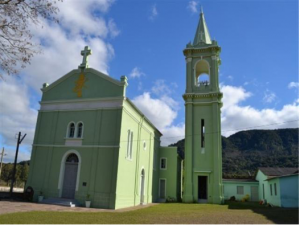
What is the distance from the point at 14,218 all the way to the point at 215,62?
83.7ft

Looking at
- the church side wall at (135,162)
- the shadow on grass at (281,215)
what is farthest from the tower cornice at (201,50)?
the shadow on grass at (281,215)

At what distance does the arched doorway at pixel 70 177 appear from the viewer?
61.6 ft

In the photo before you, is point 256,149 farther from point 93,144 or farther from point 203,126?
point 93,144

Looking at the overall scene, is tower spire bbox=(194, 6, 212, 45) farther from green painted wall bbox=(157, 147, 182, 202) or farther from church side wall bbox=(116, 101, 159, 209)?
green painted wall bbox=(157, 147, 182, 202)

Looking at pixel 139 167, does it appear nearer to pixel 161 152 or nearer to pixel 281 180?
pixel 161 152

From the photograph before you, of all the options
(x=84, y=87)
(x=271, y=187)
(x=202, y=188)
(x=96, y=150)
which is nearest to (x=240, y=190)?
(x=271, y=187)

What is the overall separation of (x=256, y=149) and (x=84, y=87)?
63295 millimetres

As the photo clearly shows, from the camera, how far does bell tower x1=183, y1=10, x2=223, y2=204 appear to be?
26172 mm

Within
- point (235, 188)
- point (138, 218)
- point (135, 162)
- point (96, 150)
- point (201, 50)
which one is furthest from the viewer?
point (235, 188)

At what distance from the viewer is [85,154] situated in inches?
750

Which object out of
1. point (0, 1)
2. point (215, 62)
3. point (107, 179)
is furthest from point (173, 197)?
point (0, 1)

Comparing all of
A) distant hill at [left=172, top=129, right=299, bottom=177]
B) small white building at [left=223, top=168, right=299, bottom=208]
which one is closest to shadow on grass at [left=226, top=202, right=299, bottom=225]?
small white building at [left=223, top=168, right=299, bottom=208]

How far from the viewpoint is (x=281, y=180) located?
949 inches

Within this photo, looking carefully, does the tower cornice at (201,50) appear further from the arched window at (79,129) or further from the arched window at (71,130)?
the arched window at (71,130)
